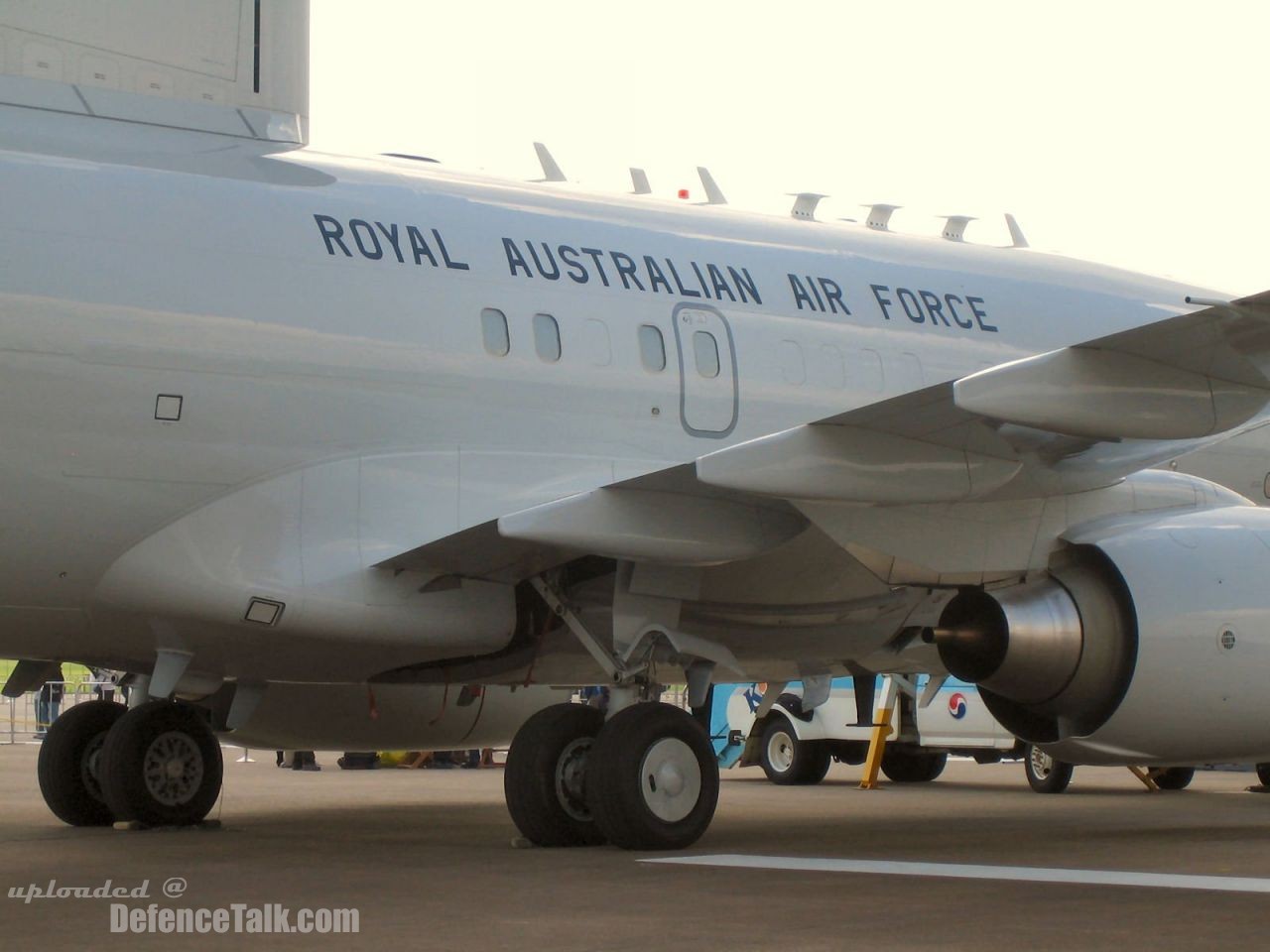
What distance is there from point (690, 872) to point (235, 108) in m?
5.55

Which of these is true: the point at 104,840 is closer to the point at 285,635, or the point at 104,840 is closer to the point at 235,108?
the point at 285,635

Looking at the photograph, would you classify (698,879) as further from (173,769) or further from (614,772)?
(173,769)

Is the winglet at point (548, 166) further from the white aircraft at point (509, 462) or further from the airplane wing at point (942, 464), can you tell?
the airplane wing at point (942, 464)

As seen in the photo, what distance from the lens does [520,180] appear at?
39.2ft

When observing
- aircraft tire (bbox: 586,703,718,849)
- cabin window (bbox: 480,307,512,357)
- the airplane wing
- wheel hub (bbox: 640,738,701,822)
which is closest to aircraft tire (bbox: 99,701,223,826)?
the airplane wing

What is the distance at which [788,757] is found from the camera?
71.8ft

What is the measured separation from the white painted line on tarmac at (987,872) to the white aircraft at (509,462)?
1.98 ft

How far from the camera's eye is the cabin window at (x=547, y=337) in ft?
36.1

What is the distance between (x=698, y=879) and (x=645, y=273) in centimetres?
448

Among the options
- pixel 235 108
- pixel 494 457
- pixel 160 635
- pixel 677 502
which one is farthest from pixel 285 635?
pixel 235 108

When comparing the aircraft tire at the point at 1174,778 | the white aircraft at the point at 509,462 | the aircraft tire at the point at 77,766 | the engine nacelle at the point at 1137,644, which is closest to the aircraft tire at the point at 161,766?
the aircraft tire at the point at 77,766

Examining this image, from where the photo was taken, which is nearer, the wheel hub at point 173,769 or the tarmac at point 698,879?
the tarmac at point 698,879

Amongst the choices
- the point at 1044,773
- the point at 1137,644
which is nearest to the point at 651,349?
the point at 1137,644

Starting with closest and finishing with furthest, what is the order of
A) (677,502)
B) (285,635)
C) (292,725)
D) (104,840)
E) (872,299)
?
A: (677,502) → (285,635) → (104,840) → (872,299) → (292,725)
